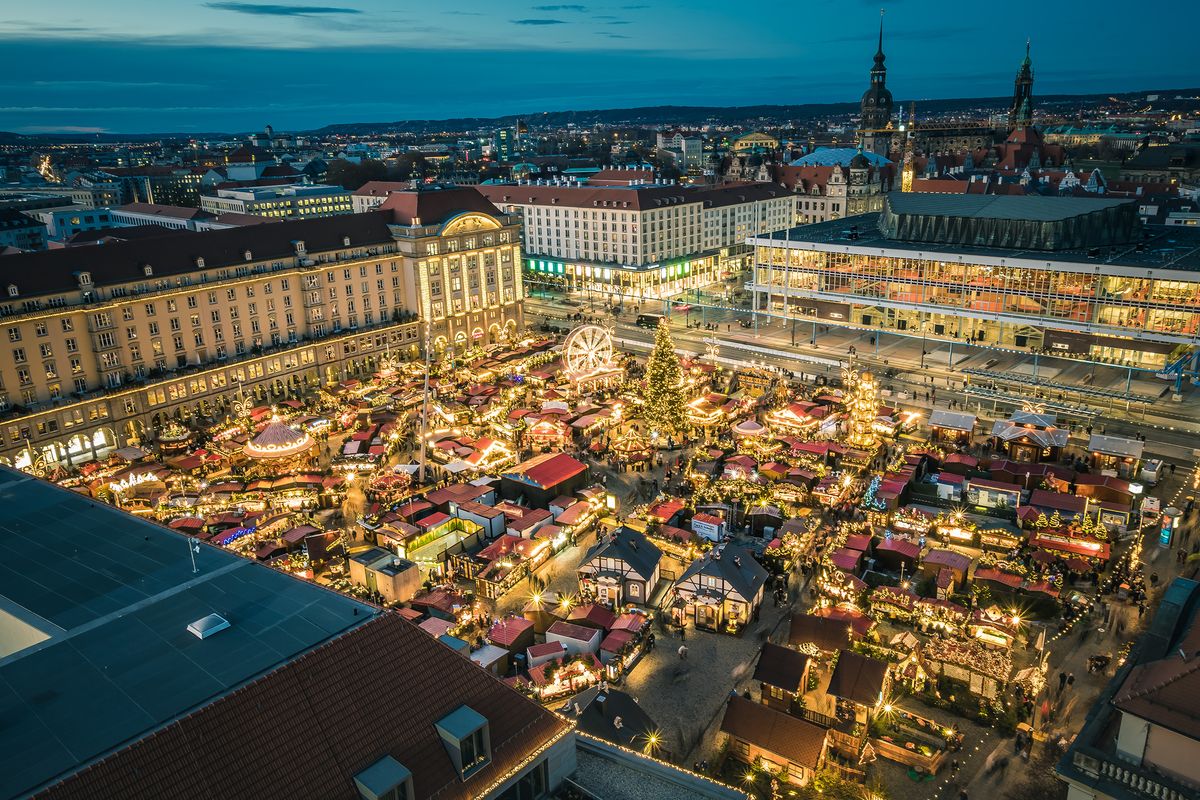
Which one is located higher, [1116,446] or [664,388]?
[664,388]

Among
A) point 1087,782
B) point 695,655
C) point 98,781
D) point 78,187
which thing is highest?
point 78,187

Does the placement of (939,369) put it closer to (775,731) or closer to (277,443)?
(775,731)

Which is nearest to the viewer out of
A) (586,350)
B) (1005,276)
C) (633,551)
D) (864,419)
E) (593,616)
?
(593,616)

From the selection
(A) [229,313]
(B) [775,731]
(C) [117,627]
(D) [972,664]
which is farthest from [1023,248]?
(C) [117,627]

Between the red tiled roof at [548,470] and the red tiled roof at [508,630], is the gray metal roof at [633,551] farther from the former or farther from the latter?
the red tiled roof at [548,470]

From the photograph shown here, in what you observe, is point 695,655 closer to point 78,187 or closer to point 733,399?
point 733,399

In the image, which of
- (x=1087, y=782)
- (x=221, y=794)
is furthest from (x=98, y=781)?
(x=1087, y=782)

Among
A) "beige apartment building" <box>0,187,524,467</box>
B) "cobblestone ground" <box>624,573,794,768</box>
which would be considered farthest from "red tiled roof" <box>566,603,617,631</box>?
"beige apartment building" <box>0,187,524,467</box>
